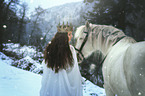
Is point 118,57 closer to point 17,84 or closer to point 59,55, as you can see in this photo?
point 59,55

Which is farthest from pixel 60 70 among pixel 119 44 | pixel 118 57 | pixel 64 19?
pixel 64 19

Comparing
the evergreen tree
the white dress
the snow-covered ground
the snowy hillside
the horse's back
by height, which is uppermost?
the snowy hillside

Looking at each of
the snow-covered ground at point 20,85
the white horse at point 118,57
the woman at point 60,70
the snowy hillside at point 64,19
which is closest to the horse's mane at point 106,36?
the white horse at point 118,57

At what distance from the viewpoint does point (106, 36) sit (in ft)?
6.66

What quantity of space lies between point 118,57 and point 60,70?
101 centimetres

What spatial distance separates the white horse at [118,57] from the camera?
3.59 ft

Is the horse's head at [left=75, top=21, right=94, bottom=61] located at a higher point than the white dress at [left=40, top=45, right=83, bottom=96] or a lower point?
higher

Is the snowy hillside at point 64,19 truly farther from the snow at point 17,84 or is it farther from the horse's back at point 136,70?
the horse's back at point 136,70

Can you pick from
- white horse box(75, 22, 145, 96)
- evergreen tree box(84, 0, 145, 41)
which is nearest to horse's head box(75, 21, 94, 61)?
white horse box(75, 22, 145, 96)

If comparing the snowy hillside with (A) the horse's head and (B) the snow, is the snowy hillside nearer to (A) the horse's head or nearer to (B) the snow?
(B) the snow

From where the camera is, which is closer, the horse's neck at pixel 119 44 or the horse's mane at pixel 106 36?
the horse's neck at pixel 119 44

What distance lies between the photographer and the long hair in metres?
1.89

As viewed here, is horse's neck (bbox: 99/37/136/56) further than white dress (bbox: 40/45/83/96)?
No

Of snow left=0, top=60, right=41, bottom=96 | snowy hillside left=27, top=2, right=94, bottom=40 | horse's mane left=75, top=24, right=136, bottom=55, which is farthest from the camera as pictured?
snowy hillside left=27, top=2, right=94, bottom=40
